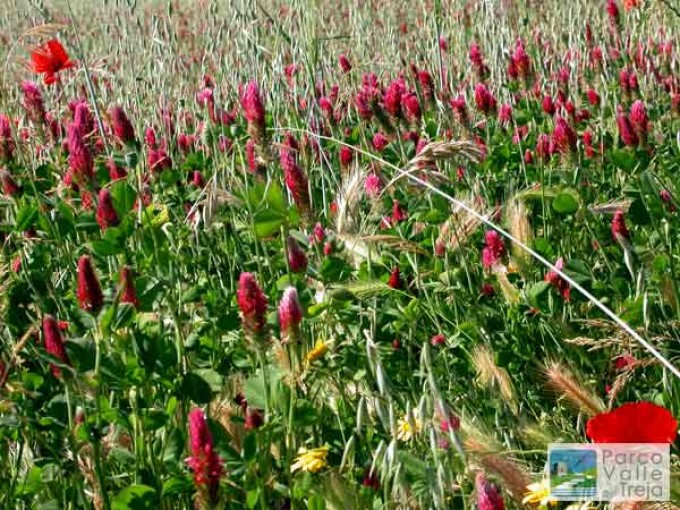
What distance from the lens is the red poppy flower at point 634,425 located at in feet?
3.54

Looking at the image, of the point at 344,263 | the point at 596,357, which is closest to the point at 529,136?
the point at 596,357

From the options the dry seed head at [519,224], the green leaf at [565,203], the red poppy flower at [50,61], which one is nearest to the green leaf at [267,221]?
the dry seed head at [519,224]

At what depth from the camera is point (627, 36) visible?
5.55 metres

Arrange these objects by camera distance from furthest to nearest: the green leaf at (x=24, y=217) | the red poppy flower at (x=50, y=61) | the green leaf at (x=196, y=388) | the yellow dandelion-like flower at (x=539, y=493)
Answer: the red poppy flower at (x=50, y=61)
the green leaf at (x=24, y=217)
the green leaf at (x=196, y=388)
the yellow dandelion-like flower at (x=539, y=493)

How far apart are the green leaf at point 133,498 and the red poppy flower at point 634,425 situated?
76 cm

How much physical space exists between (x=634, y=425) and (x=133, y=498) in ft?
2.64

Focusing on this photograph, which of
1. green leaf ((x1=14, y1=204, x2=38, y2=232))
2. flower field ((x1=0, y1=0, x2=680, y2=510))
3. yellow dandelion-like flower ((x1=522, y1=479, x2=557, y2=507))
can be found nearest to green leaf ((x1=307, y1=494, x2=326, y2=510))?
flower field ((x1=0, y1=0, x2=680, y2=510))

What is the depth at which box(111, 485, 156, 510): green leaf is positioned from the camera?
158 cm

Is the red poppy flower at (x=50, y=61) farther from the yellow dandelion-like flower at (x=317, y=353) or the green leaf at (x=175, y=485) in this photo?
the green leaf at (x=175, y=485)

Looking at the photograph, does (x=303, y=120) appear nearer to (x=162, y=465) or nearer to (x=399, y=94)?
(x=399, y=94)

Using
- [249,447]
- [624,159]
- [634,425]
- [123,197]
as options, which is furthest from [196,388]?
[624,159]

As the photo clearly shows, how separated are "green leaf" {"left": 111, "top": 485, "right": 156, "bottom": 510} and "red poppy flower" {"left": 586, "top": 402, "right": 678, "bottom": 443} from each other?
76cm

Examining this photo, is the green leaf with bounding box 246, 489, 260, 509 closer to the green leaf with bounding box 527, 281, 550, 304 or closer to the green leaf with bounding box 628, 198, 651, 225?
the green leaf with bounding box 527, 281, 550, 304

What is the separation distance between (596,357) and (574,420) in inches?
11.5
